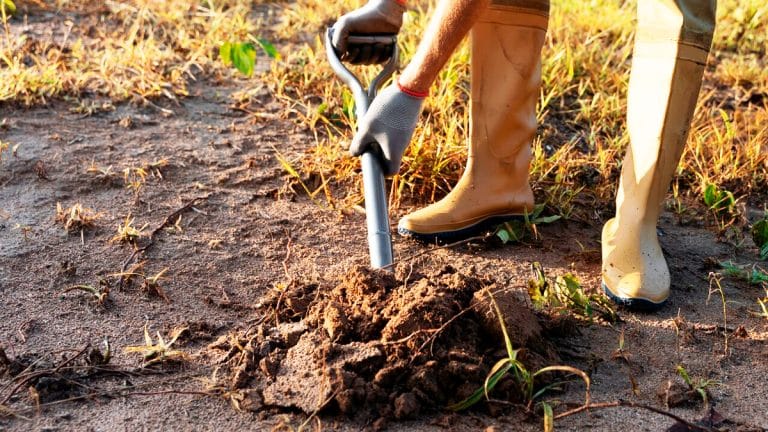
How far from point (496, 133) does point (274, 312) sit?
1033 mm

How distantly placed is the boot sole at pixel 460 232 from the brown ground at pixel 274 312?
0.07 m

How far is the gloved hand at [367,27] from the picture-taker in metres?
2.64

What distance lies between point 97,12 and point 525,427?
344 cm

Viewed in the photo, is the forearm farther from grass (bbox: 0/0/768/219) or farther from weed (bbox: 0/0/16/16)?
weed (bbox: 0/0/16/16)

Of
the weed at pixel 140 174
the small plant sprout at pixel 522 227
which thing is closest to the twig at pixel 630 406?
the small plant sprout at pixel 522 227

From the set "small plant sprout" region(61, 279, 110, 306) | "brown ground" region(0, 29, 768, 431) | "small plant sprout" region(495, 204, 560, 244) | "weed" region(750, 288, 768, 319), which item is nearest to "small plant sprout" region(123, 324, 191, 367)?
"brown ground" region(0, 29, 768, 431)

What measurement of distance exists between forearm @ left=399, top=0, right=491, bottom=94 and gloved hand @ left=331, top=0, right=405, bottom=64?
245 mm

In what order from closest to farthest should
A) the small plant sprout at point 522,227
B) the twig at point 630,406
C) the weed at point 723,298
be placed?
the twig at point 630,406
the weed at point 723,298
the small plant sprout at point 522,227

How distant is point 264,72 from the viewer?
3982mm

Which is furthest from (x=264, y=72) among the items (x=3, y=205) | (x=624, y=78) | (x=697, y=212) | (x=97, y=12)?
(x=697, y=212)

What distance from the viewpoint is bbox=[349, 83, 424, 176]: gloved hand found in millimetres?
2453

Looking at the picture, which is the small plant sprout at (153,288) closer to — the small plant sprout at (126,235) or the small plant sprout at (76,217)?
the small plant sprout at (126,235)

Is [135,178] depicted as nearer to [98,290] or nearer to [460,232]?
[98,290]

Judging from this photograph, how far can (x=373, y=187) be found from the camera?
2449 millimetres
